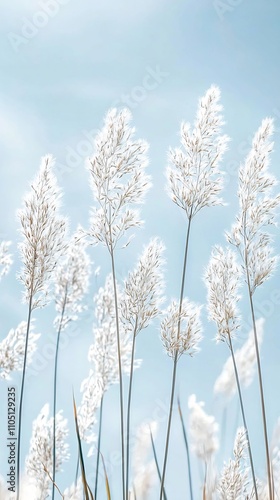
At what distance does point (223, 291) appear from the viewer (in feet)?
8.37

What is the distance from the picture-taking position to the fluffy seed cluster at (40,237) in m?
2.24

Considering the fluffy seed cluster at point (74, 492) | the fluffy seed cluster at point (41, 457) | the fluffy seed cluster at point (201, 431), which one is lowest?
the fluffy seed cluster at point (74, 492)

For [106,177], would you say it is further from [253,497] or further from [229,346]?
[253,497]

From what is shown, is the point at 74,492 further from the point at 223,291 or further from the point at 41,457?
the point at 223,291

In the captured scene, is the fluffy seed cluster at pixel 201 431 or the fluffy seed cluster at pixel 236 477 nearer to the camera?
the fluffy seed cluster at pixel 236 477

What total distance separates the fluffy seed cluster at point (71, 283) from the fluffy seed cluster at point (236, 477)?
0.88m

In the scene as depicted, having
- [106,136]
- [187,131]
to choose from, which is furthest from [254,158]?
[106,136]

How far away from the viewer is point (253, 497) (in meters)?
2.32

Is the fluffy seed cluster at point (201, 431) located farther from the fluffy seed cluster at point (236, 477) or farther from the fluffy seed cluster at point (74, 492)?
the fluffy seed cluster at point (74, 492)

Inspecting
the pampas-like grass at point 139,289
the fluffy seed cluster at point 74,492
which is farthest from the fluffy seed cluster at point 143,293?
the fluffy seed cluster at point 74,492

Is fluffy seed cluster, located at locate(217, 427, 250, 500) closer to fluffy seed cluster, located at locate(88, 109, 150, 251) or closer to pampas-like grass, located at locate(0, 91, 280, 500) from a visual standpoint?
pampas-like grass, located at locate(0, 91, 280, 500)

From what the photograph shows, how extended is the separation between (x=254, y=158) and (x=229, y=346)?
0.77 metres

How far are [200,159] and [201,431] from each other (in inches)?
46.5

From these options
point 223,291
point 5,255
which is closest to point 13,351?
point 5,255
